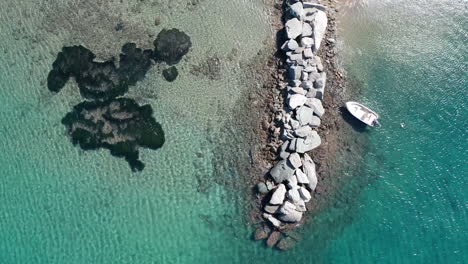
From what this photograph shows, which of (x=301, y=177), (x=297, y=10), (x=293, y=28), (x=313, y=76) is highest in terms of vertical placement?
(x=297, y=10)

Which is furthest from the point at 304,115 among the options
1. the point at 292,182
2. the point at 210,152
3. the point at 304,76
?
the point at 210,152

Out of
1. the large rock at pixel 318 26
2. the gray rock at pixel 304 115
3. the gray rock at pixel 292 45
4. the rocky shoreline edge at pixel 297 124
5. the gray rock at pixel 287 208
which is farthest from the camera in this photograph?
the large rock at pixel 318 26

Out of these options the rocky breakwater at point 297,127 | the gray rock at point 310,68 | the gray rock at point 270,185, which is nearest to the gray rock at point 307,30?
the rocky breakwater at point 297,127

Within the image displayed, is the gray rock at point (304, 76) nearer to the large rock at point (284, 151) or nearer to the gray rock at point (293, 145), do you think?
the gray rock at point (293, 145)

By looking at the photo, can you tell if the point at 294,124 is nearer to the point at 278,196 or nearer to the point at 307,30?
the point at 278,196

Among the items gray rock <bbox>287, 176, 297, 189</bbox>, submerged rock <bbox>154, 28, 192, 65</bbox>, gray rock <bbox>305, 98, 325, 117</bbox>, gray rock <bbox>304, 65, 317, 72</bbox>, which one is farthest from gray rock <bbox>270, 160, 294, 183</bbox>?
submerged rock <bbox>154, 28, 192, 65</bbox>

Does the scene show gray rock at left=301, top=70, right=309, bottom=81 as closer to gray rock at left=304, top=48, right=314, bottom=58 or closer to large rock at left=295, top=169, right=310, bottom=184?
gray rock at left=304, top=48, right=314, bottom=58
